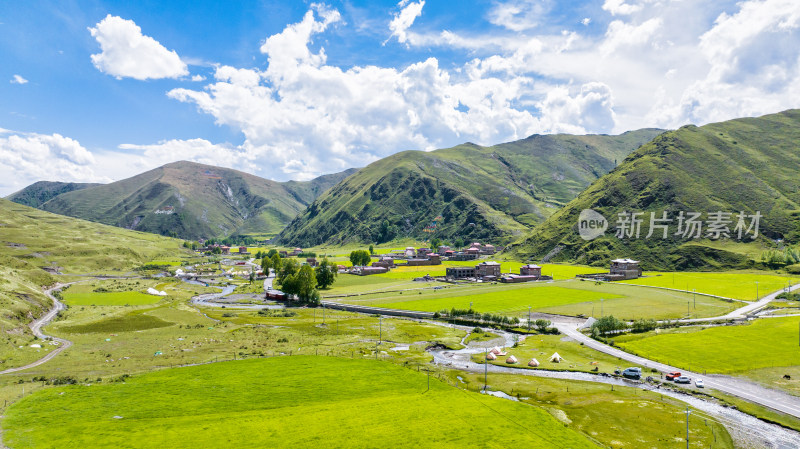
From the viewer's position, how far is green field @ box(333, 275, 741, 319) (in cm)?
11581

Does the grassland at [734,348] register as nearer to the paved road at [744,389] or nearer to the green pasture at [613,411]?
the paved road at [744,389]

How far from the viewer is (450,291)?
157 m

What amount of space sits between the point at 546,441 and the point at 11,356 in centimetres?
9001

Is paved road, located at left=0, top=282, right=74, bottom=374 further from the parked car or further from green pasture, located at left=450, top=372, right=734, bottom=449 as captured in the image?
the parked car

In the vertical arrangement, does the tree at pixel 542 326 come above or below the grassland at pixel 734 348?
below

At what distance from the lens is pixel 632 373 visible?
6800 cm

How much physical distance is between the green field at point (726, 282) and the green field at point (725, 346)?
4288cm

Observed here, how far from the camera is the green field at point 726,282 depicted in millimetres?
134875

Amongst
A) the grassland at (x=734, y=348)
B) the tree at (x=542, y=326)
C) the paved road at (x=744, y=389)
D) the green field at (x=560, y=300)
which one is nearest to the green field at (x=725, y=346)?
the grassland at (x=734, y=348)

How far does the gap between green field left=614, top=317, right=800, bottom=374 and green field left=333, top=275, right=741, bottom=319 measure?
1654 centimetres

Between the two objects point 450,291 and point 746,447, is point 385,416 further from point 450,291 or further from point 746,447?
point 450,291

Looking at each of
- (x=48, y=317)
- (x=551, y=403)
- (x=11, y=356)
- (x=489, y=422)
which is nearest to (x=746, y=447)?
(x=551, y=403)

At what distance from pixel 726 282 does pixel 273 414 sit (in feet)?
563

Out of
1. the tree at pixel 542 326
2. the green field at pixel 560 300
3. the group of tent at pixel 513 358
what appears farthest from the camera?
the green field at pixel 560 300
